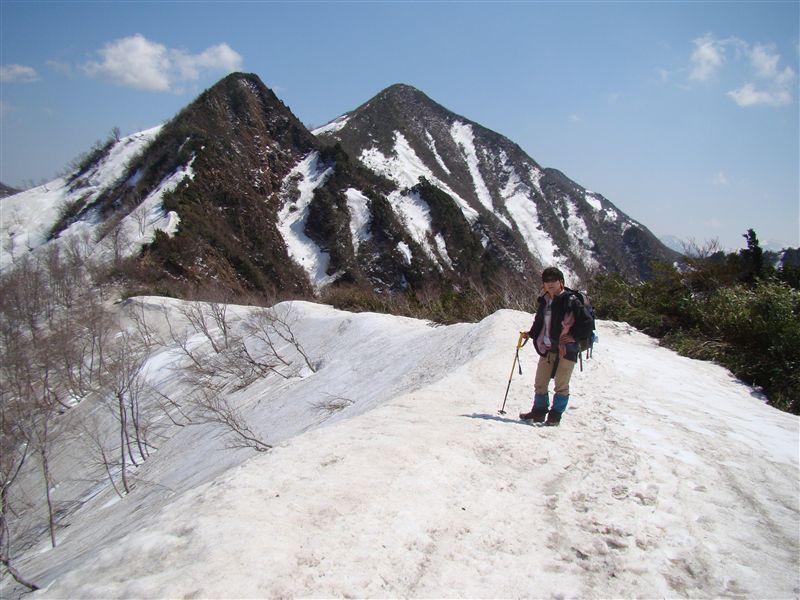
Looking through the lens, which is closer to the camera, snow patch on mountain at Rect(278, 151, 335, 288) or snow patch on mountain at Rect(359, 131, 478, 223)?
snow patch on mountain at Rect(278, 151, 335, 288)

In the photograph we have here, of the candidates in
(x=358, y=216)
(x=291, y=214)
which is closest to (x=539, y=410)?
(x=358, y=216)

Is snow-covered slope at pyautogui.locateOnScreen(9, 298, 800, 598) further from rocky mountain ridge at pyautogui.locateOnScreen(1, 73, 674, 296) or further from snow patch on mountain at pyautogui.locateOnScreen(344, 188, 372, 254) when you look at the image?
snow patch on mountain at pyautogui.locateOnScreen(344, 188, 372, 254)

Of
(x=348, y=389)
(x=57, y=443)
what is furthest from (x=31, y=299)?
(x=348, y=389)

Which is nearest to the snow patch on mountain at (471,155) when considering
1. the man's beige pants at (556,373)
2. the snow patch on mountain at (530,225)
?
the snow patch on mountain at (530,225)

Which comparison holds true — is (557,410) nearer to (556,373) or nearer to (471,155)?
(556,373)

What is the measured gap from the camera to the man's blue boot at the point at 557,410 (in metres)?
5.12

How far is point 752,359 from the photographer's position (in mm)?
8969

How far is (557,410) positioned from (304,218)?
182 feet

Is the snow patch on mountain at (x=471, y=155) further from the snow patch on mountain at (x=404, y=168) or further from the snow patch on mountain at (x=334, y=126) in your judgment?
the snow patch on mountain at (x=334, y=126)

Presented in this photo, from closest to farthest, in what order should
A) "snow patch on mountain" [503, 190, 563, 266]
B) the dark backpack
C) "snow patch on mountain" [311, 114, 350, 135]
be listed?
the dark backpack < "snow patch on mountain" [503, 190, 563, 266] < "snow patch on mountain" [311, 114, 350, 135]

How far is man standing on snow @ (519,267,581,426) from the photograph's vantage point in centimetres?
506

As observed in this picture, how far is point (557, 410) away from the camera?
5.14 m

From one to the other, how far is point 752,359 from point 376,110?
106368mm

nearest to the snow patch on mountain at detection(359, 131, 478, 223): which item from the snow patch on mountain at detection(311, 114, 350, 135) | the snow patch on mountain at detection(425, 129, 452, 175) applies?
the snow patch on mountain at detection(425, 129, 452, 175)
